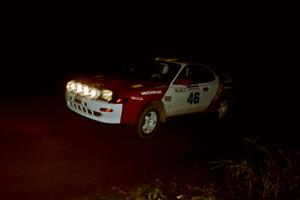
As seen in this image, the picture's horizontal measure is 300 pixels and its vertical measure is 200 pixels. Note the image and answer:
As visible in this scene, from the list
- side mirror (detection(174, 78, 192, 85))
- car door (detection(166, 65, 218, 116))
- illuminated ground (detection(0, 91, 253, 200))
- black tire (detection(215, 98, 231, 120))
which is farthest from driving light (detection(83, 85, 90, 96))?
black tire (detection(215, 98, 231, 120))

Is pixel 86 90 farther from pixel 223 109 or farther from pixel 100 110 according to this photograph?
pixel 223 109

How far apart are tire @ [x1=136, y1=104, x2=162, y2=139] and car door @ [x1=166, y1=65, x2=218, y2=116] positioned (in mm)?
282

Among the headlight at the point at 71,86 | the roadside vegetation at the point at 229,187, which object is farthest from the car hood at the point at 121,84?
the roadside vegetation at the point at 229,187

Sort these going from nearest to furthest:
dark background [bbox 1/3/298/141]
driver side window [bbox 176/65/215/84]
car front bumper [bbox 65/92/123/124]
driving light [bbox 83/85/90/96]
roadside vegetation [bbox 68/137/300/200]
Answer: roadside vegetation [bbox 68/137/300/200] < car front bumper [bbox 65/92/123/124] < driving light [bbox 83/85/90/96] < driver side window [bbox 176/65/215/84] < dark background [bbox 1/3/298/141]

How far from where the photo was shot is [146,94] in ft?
21.9

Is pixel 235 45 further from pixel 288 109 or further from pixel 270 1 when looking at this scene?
pixel 288 109

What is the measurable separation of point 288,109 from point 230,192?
26.0 feet

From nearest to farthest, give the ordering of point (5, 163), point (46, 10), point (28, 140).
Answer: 1. point (5, 163)
2. point (28, 140)
3. point (46, 10)

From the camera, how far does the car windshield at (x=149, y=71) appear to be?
7.27 metres

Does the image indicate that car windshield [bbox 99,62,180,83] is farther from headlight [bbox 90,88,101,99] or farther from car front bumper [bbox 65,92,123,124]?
car front bumper [bbox 65,92,123,124]

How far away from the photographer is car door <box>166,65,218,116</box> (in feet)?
23.7

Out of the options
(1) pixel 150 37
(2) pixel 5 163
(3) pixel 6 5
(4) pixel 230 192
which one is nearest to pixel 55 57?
(3) pixel 6 5

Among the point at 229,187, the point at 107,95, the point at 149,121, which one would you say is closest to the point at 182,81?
the point at 149,121

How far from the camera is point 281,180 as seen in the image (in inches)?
175
